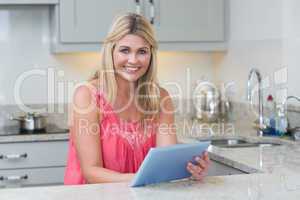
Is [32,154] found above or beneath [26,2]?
beneath

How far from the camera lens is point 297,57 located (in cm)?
313

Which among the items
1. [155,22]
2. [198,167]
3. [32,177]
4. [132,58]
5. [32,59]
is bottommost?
[32,177]

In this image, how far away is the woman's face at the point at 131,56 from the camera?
6.59 ft

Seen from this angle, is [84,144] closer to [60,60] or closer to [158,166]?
[158,166]

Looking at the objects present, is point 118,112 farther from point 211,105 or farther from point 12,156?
point 211,105

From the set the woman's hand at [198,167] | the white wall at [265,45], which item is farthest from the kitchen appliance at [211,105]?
the woman's hand at [198,167]

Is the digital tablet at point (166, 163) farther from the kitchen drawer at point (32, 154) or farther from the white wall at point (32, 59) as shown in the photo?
the white wall at point (32, 59)

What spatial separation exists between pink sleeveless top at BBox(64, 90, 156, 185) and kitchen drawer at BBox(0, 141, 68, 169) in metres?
1.41

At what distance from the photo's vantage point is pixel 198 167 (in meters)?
1.73

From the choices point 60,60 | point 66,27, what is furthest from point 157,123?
point 60,60

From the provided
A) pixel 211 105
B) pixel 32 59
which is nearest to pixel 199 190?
pixel 211 105

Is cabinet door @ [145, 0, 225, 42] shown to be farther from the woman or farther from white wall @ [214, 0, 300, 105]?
the woman

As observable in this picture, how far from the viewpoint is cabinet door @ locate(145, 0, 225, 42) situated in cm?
382

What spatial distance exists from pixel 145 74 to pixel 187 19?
1835 mm
